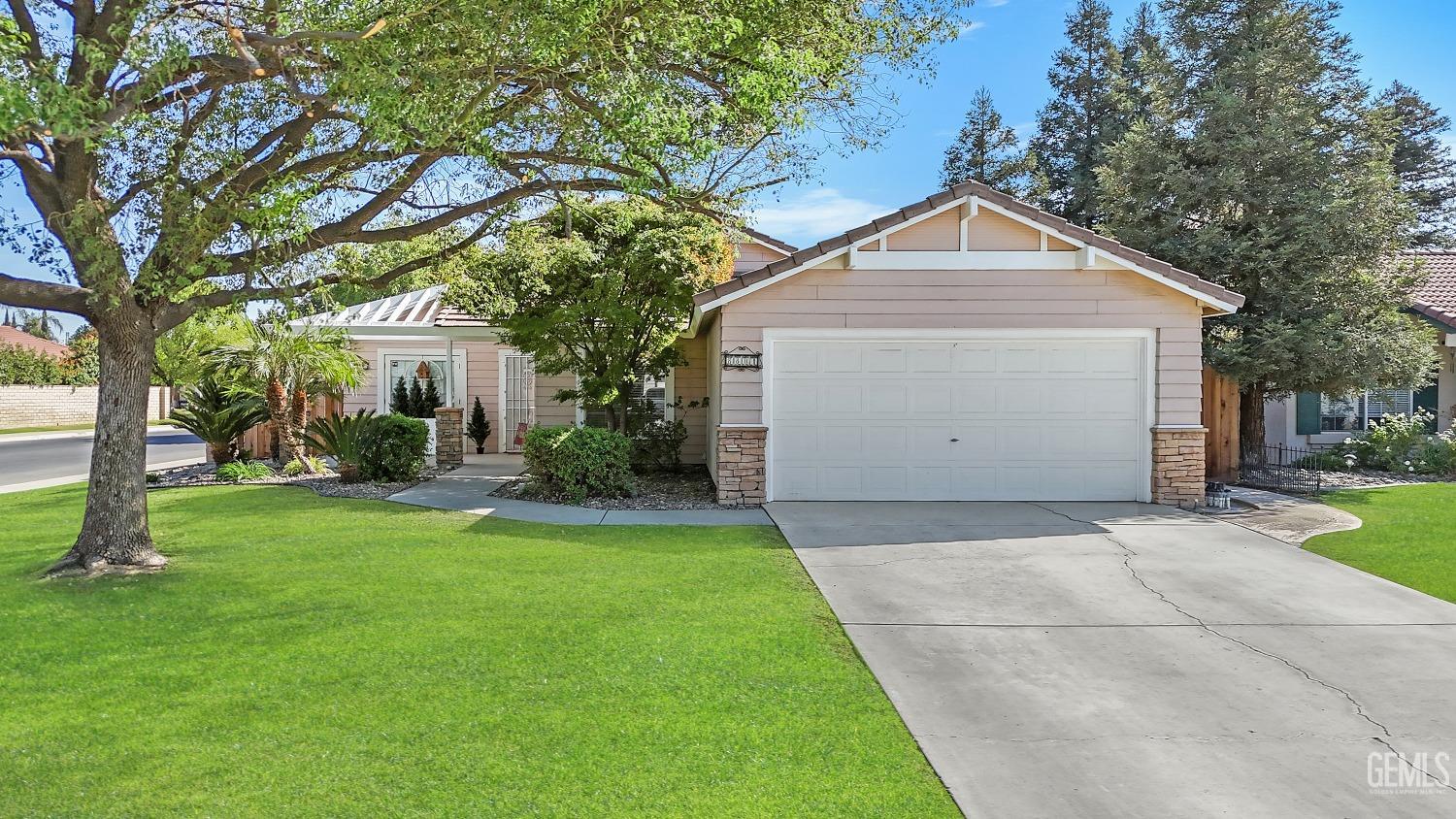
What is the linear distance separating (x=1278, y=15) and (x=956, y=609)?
1307cm

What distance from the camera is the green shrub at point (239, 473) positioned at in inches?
553

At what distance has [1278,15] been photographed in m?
14.1

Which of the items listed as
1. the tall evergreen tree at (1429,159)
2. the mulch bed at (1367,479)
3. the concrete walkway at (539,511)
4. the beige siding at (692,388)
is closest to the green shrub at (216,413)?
the concrete walkway at (539,511)

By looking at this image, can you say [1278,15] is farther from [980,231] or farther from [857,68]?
[857,68]

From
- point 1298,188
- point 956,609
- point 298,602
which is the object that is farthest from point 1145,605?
point 1298,188

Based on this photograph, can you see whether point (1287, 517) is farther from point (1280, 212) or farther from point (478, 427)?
point (478, 427)

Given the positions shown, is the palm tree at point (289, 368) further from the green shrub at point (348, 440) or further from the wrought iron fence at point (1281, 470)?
the wrought iron fence at point (1281, 470)

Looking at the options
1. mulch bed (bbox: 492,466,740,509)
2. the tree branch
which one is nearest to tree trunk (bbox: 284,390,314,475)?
mulch bed (bbox: 492,466,740,509)

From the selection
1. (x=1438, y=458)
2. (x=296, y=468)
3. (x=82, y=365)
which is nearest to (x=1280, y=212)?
(x=1438, y=458)

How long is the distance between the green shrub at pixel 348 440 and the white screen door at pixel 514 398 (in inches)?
201

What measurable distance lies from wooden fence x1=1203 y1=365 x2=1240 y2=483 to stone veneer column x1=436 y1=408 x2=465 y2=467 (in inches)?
508

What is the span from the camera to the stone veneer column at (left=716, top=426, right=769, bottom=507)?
11.3 m

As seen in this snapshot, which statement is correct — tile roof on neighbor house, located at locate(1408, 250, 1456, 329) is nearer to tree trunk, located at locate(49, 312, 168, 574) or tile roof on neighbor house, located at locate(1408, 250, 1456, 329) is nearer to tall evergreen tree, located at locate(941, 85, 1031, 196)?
tall evergreen tree, located at locate(941, 85, 1031, 196)

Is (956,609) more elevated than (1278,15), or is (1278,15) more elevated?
(1278,15)
